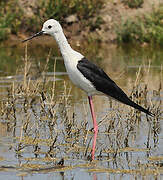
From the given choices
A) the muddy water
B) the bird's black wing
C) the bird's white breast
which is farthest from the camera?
the bird's black wing

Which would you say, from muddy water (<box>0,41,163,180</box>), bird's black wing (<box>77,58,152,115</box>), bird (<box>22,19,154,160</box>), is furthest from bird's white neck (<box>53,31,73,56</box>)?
muddy water (<box>0,41,163,180</box>)

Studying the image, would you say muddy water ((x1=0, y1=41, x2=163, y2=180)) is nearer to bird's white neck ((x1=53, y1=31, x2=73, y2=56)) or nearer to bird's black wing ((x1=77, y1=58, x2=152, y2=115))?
bird's black wing ((x1=77, y1=58, x2=152, y2=115))

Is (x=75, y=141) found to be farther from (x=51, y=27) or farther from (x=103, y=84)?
(x=51, y=27)

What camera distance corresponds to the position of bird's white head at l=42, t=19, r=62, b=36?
7.07 m

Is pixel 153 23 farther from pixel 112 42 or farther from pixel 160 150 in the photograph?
pixel 160 150

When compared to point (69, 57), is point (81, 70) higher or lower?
lower

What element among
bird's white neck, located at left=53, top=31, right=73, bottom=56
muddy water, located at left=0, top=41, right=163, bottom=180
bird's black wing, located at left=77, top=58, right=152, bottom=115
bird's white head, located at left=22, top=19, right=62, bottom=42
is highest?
bird's white head, located at left=22, top=19, right=62, bottom=42

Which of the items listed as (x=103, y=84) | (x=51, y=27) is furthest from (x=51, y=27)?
(x=103, y=84)

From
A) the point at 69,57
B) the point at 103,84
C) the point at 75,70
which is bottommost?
the point at 103,84

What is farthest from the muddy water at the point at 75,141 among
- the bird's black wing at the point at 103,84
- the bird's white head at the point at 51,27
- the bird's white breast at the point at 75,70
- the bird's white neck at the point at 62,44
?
the bird's white head at the point at 51,27

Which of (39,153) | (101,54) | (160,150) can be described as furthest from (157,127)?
(101,54)

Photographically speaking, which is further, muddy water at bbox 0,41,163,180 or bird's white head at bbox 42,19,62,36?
bird's white head at bbox 42,19,62,36

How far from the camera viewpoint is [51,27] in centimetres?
709

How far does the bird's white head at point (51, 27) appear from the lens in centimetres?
707
